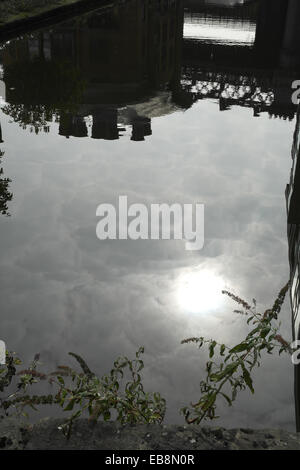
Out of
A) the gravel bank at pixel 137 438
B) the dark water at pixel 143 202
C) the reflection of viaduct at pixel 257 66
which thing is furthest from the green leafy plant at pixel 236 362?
the reflection of viaduct at pixel 257 66

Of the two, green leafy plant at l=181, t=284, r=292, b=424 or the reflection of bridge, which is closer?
green leafy plant at l=181, t=284, r=292, b=424

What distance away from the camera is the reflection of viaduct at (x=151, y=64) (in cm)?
2172

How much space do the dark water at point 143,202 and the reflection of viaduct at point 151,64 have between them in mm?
176

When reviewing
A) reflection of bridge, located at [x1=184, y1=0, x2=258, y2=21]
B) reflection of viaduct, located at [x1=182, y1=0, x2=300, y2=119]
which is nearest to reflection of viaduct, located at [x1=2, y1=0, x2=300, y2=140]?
reflection of viaduct, located at [x1=182, y1=0, x2=300, y2=119]

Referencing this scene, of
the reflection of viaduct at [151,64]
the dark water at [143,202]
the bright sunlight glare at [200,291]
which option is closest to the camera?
the dark water at [143,202]

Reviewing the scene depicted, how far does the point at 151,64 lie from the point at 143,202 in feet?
85.8

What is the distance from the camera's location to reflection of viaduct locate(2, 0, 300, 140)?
71.3ft

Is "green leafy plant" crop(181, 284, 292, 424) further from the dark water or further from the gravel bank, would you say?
the dark water

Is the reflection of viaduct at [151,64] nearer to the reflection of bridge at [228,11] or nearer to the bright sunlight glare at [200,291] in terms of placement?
the bright sunlight glare at [200,291]

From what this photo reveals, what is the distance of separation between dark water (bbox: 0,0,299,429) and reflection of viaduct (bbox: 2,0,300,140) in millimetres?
176

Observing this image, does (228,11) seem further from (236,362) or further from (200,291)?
(236,362)

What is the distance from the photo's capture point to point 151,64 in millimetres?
36531

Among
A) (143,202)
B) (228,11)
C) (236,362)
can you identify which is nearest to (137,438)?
(236,362)

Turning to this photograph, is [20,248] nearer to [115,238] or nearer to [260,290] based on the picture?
[115,238]
